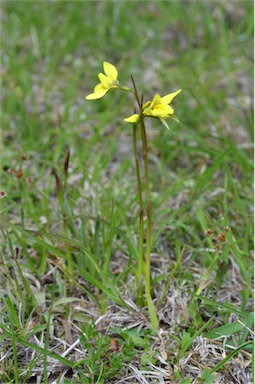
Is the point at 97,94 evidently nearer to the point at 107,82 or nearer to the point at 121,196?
the point at 107,82

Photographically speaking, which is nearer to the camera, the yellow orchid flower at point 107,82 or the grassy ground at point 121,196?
the yellow orchid flower at point 107,82

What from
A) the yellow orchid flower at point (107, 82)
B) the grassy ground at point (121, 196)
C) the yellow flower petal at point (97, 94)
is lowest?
the grassy ground at point (121, 196)

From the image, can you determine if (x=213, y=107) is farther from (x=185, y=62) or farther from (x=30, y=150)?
(x=30, y=150)

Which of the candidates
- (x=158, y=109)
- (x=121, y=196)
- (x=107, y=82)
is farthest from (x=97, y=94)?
(x=121, y=196)

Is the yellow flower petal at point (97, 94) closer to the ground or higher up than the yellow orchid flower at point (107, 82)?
closer to the ground

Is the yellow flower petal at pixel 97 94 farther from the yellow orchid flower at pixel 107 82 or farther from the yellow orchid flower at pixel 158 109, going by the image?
the yellow orchid flower at pixel 158 109

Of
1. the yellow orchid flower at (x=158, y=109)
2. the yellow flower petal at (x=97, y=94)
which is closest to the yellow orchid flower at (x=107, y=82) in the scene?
the yellow flower petal at (x=97, y=94)

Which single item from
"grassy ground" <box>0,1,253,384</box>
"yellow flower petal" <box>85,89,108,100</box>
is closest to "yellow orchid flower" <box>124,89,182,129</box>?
"yellow flower petal" <box>85,89,108,100</box>

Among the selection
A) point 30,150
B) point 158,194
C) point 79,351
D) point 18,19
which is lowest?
point 79,351

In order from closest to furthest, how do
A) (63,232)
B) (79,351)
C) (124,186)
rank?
1. (79,351)
2. (63,232)
3. (124,186)

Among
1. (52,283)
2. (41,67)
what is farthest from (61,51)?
(52,283)
